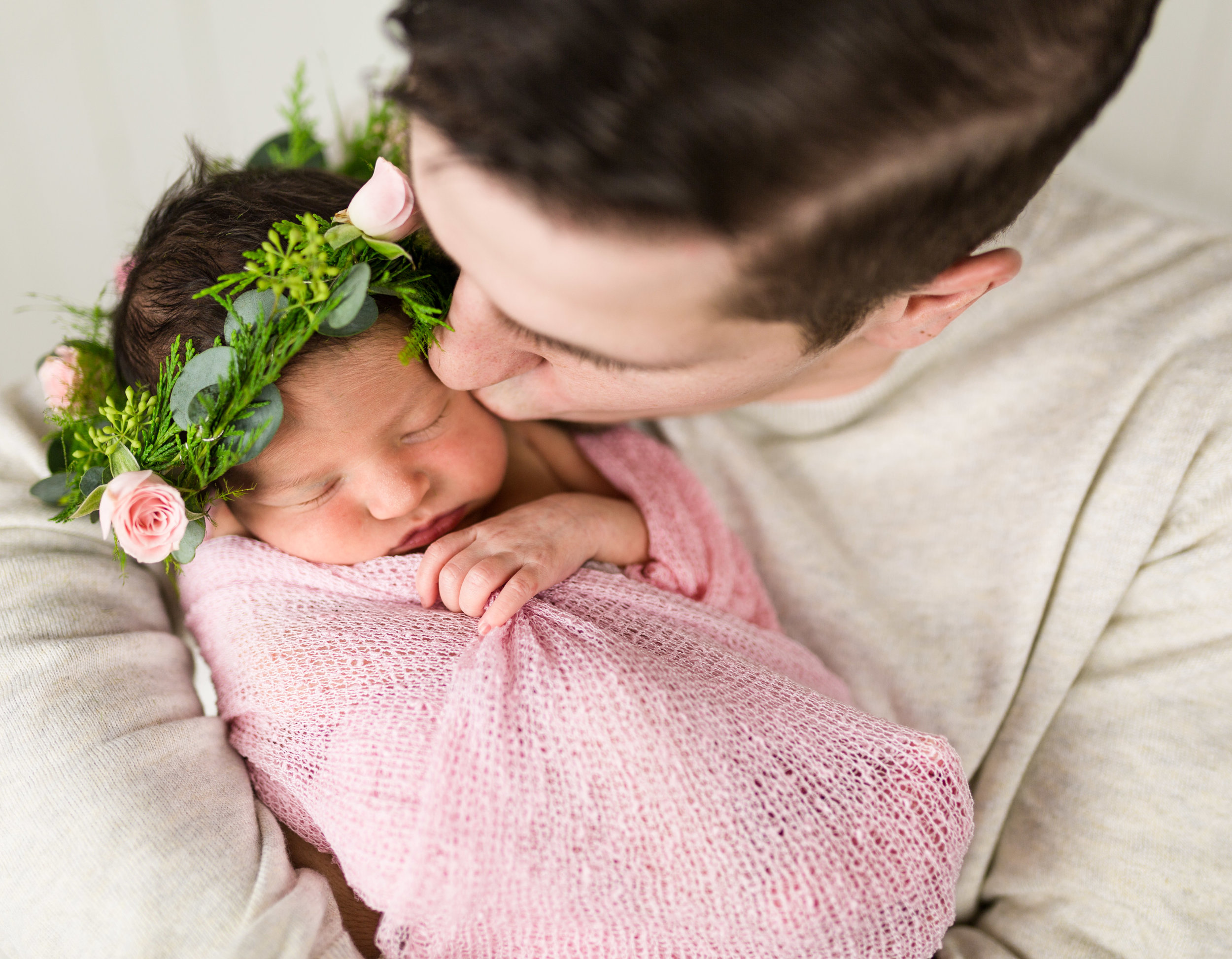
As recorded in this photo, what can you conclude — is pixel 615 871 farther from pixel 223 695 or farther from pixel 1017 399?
pixel 1017 399

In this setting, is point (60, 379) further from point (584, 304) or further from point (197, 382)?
point (584, 304)

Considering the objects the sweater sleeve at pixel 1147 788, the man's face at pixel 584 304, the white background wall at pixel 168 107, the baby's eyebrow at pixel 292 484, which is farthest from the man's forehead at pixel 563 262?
the white background wall at pixel 168 107

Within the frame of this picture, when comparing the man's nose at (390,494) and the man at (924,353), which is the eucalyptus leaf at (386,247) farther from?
the man's nose at (390,494)

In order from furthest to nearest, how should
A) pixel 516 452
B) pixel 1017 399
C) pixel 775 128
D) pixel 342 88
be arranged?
pixel 342 88 → pixel 516 452 → pixel 1017 399 → pixel 775 128

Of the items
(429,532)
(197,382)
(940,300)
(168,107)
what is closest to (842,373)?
(940,300)

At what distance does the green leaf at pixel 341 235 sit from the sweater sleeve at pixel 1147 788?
1.13 metres

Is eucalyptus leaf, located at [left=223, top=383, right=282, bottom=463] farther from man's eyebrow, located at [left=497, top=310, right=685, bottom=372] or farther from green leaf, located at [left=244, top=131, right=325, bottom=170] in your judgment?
green leaf, located at [left=244, top=131, right=325, bottom=170]

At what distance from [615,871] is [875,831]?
0.28 m

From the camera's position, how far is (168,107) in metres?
2.38

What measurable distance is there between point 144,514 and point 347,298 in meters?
0.34

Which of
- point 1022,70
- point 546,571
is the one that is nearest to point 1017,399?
point 1022,70

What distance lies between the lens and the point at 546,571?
1.07 metres


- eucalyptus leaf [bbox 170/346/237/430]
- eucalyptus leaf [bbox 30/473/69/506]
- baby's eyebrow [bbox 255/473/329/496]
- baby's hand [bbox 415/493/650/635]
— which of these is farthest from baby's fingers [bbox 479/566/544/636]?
eucalyptus leaf [bbox 30/473/69/506]

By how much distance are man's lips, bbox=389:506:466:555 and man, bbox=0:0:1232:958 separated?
19 cm
